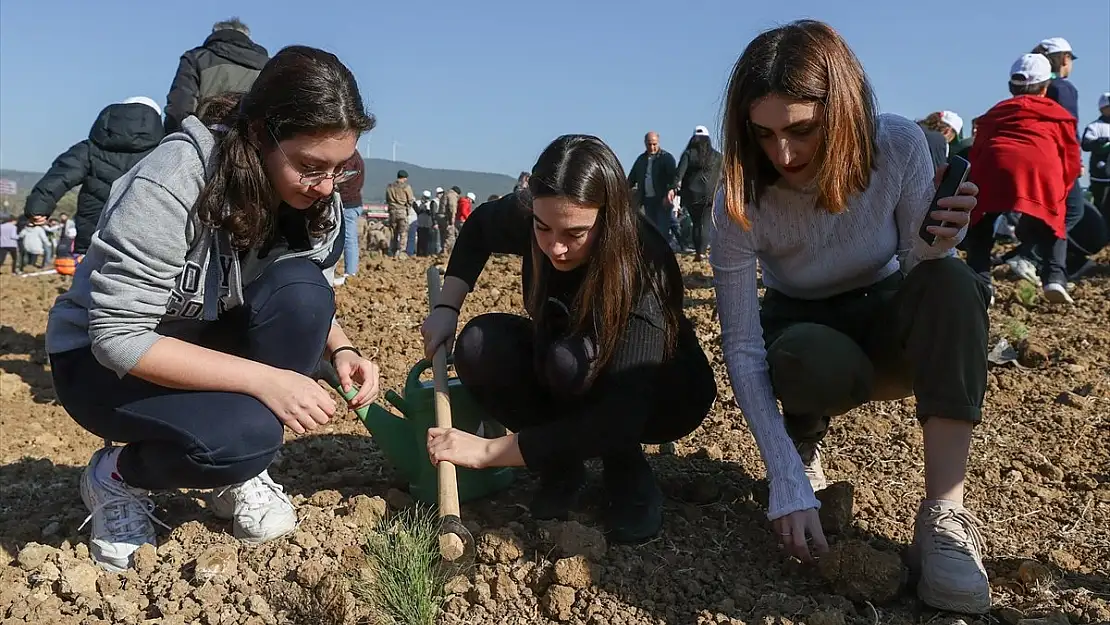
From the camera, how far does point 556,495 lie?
92.5 inches

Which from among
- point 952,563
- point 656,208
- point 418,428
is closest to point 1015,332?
point 952,563

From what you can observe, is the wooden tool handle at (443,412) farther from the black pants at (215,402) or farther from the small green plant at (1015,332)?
the small green plant at (1015,332)

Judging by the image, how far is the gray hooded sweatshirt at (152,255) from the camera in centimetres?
184

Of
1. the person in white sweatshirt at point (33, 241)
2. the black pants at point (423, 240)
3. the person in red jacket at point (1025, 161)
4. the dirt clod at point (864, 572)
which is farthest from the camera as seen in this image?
the person in white sweatshirt at point (33, 241)

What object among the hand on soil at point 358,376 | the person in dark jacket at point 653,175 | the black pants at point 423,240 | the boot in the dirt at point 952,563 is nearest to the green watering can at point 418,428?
the hand on soil at point 358,376

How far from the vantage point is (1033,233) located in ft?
16.4

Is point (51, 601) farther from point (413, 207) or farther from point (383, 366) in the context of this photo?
point (413, 207)

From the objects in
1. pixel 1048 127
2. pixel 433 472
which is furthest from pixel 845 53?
pixel 1048 127

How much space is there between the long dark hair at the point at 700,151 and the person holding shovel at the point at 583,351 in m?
6.86

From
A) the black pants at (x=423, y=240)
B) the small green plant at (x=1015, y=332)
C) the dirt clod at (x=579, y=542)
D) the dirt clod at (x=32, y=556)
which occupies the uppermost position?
the small green plant at (x=1015, y=332)

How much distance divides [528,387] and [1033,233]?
3.87 meters

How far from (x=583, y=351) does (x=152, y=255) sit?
3.14ft

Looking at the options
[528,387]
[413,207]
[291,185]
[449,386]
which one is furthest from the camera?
[413,207]

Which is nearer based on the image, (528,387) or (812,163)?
(812,163)
